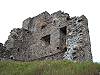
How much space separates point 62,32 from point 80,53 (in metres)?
3.39

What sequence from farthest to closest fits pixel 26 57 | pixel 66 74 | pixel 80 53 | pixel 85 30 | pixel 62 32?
pixel 26 57 < pixel 62 32 < pixel 85 30 < pixel 80 53 < pixel 66 74

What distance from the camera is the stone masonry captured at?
45.0 feet

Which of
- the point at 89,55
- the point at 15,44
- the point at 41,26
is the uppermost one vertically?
the point at 41,26

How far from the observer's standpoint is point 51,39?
16516 millimetres

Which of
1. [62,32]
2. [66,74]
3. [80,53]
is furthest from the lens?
[62,32]

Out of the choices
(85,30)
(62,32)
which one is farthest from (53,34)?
(85,30)

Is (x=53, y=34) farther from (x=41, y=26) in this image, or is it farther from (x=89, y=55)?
(x=89, y=55)

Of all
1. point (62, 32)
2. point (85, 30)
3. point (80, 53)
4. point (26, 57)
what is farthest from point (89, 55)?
point (26, 57)

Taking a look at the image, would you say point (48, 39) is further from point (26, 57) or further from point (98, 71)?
point (98, 71)

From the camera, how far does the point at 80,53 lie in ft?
43.5

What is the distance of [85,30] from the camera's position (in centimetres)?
1418

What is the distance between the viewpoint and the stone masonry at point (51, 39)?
13.7 m

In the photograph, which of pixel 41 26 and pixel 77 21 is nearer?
pixel 77 21

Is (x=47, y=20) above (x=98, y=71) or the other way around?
above
